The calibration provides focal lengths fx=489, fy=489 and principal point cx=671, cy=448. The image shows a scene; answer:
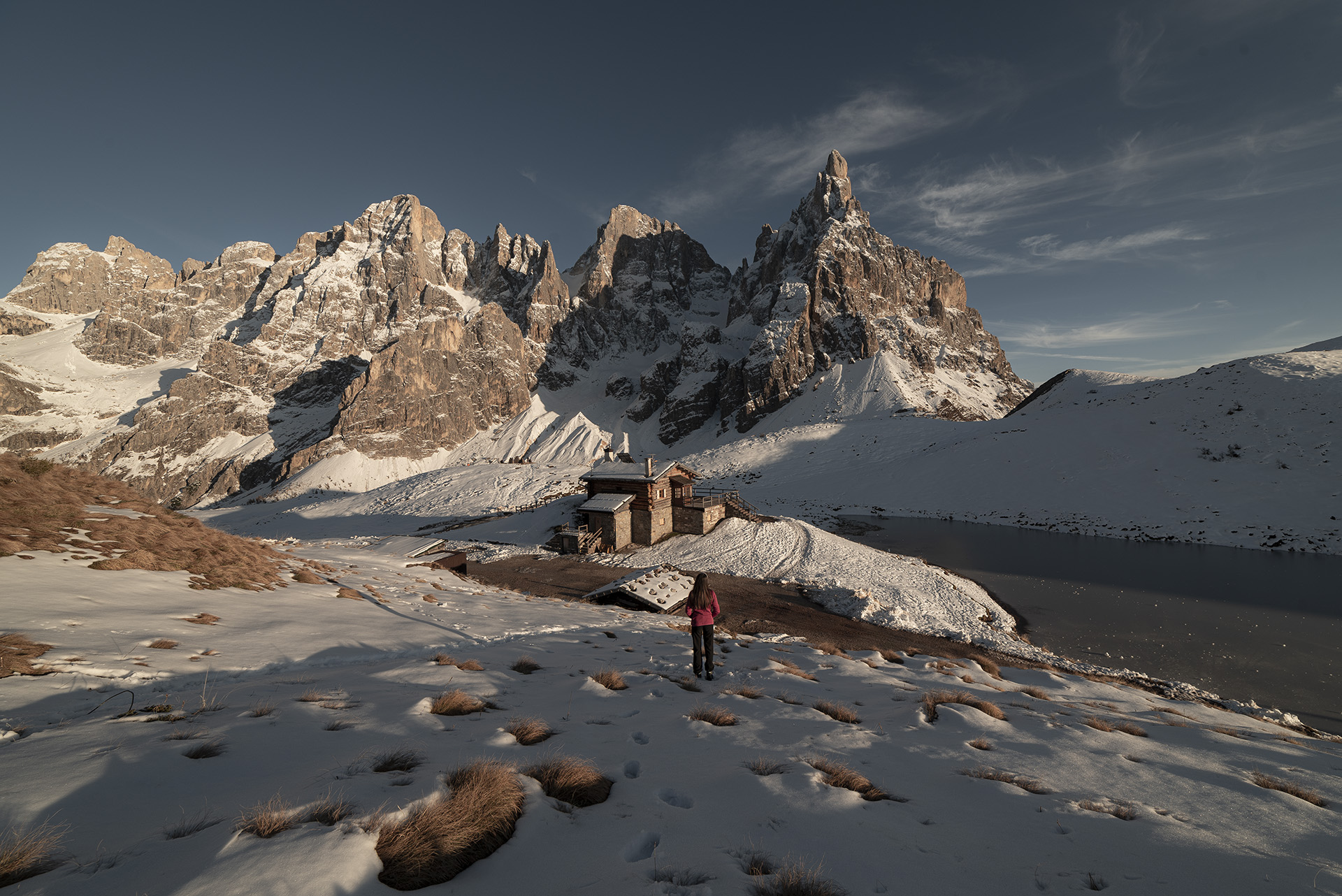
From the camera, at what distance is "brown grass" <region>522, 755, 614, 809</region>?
366 cm

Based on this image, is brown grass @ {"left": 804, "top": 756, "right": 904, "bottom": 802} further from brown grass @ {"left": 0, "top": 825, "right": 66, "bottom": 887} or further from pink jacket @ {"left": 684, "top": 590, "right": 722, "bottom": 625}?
brown grass @ {"left": 0, "top": 825, "right": 66, "bottom": 887}

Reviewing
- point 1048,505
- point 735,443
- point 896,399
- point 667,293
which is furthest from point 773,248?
point 1048,505

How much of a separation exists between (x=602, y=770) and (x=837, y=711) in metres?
3.77

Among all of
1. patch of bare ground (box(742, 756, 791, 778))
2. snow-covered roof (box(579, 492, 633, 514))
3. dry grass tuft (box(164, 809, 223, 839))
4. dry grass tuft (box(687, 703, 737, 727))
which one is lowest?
dry grass tuft (box(687, 703, 737, 727))

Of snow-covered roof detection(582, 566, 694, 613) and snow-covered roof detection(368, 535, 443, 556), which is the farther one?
snow-covered roof detection(368, 535, 443, 556)

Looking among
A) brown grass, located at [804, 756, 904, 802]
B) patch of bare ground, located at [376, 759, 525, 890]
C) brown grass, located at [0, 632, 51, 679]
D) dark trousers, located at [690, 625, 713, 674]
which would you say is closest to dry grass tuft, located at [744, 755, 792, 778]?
brown grass, located at [804, 756, 904, 802]

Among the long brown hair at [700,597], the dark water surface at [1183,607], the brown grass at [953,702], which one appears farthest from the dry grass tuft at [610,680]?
the dark water surface at [1183,607]

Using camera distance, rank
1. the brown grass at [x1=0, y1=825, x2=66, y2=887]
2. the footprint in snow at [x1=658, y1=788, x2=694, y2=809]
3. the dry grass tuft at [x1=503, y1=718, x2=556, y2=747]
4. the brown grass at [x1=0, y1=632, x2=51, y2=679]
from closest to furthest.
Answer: the brown grass at [x1=0, y1=825, x2=66, y2=887] < the footprint in snow at [x1=658, y1=788, x2=694, y2=809] < the dry grass tuft at [x1=503, y1=718, x2=556, y2=747] < the brown grass at [x1=0, y1=632, x2=51, y2=679]

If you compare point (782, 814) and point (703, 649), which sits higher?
point (782, 814)

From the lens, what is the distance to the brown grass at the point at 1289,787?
16.1 feet

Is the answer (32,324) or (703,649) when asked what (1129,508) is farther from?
(32,324)

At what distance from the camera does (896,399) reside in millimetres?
98188

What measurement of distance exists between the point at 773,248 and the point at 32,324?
248 metres

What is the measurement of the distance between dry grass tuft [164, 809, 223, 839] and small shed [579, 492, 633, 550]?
27.2m
